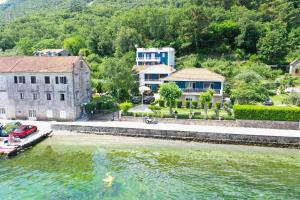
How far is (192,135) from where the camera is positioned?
35.1 metres

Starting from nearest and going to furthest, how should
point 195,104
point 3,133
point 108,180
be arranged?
point 108,180 < point 3,133 < point 195,104

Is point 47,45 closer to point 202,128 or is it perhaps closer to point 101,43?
point 101,43

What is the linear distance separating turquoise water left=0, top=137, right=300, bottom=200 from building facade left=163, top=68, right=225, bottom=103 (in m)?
12.9

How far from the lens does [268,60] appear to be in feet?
227

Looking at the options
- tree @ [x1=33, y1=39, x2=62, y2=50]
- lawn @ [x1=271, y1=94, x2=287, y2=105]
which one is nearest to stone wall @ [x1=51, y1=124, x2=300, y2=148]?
lawn @ [x1=271, y1=94, x2=287, y2=105]

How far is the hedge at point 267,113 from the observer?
35562mm

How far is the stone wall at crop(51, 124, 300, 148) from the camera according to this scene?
33125mm

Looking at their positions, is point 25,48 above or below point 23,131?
above

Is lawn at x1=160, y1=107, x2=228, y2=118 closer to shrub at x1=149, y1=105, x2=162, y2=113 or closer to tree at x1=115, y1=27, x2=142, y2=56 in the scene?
shrub at x1=149, y1=105, x2=162, y2=113

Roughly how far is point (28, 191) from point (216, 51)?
6341 cm

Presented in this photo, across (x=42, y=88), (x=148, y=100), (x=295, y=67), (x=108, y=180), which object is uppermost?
(x=295, y=67)

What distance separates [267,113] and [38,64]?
29.9 meters

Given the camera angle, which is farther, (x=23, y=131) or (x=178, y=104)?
(x=178, y=104)

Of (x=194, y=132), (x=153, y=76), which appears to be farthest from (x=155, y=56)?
(x=194, y=132)
